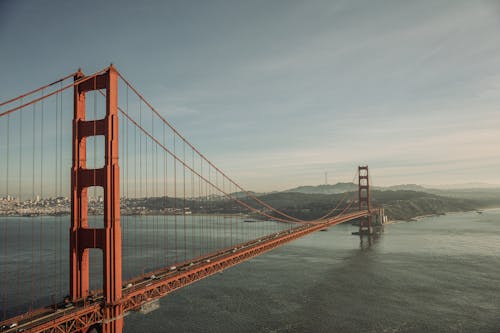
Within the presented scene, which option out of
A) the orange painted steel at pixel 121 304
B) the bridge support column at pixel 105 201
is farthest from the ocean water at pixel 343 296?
the bridge support column at pixel 105 201

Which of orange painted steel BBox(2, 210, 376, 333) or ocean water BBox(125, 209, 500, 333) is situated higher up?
orange painted steel BBox(2, 210, 376, 333)

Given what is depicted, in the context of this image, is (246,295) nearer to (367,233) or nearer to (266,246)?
(266,246)

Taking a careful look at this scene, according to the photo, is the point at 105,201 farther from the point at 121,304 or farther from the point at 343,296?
the point at 343,296

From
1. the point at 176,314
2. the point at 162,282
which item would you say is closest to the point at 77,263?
the point at 162,282

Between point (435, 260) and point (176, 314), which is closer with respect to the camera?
point (176, 314)

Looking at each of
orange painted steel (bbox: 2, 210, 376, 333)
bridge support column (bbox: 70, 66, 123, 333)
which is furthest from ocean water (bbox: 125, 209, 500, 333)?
bridge support column (bbox: 70, 66, 123, 333)

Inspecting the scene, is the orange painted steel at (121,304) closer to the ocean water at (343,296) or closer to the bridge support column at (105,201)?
the bridge support column at (105,201)

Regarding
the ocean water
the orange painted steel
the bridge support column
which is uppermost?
the bridge support column

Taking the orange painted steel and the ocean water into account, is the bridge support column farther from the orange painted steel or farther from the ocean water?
the ocean water
